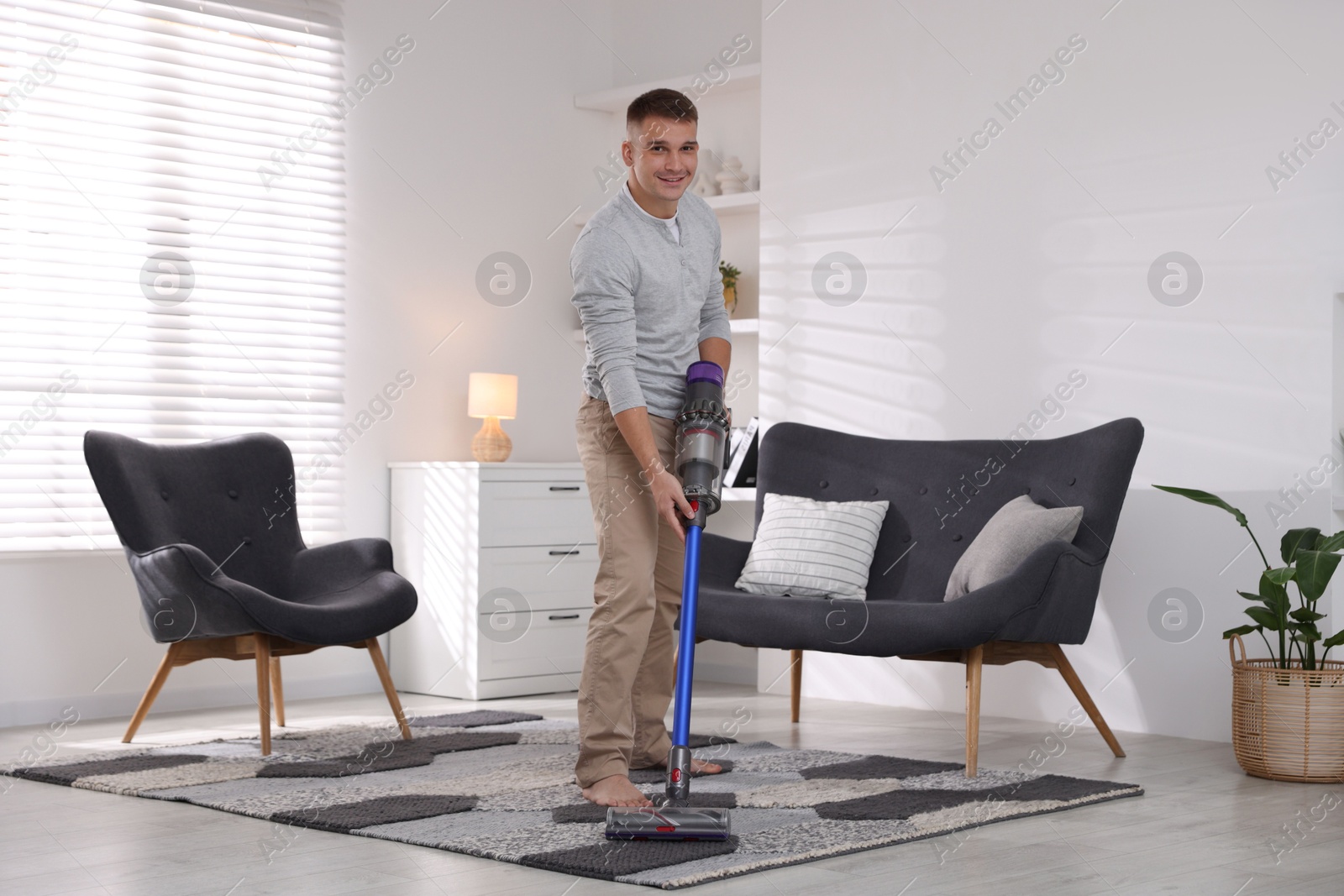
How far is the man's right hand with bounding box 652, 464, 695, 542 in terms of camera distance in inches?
110

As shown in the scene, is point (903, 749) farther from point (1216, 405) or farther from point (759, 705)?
point (1216, 405)

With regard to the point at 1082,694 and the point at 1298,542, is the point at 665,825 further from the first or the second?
the point at 1298,542

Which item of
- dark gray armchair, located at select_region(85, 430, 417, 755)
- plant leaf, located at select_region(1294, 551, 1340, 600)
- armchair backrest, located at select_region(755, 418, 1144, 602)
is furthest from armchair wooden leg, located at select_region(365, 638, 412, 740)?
plant leaf, located at select_region(1294, 551, 1340, 600)

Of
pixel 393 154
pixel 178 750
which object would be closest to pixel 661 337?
pixel 178 750

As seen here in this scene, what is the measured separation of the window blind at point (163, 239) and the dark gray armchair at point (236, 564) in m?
0.63

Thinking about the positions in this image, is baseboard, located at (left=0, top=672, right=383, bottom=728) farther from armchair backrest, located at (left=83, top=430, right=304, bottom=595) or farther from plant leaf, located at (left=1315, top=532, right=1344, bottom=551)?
plant leaf, located at (left=1315, top=532, right=1344, bottom=551)

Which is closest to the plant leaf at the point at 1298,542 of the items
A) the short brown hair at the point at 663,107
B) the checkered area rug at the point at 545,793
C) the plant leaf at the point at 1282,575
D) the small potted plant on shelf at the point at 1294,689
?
the small potted plant on shelf at the point at 1294,689

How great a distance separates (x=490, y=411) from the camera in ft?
18.7

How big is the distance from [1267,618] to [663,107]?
6.88 feet

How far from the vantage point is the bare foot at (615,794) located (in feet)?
9.76

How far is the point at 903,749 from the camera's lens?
4.09m

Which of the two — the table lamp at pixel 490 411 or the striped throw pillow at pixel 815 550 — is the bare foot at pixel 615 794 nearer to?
the striped throw pillow at pixel 815 550

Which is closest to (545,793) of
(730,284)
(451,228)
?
(730,284)

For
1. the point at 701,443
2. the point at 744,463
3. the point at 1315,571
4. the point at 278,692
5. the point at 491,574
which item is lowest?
the point at 278,692
